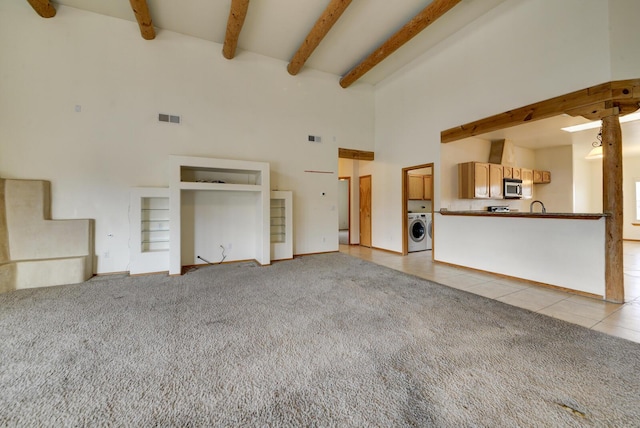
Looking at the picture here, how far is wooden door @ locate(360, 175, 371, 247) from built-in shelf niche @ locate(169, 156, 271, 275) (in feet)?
10.6

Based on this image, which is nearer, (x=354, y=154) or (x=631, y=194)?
(x=354, y=154)

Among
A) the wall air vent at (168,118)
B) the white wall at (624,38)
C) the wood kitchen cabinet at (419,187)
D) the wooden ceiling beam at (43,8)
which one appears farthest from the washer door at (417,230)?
the wooden ceiling beam at (43,8)

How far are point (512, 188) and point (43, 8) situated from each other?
9.29 m

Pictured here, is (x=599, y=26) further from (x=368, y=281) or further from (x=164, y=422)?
(x=164, y=422)

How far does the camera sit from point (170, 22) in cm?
425

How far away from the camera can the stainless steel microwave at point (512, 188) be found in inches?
221

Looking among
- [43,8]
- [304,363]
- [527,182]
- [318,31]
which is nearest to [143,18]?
[43,8]

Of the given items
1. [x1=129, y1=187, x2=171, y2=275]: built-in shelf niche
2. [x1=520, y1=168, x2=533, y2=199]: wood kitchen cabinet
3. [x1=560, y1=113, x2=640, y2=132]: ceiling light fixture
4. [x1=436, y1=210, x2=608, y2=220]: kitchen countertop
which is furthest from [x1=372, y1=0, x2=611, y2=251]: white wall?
[x1=129, y1=187, x2=171, y2=275]: built-in shelf niche

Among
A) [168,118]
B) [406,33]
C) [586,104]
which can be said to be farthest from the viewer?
[168,118]

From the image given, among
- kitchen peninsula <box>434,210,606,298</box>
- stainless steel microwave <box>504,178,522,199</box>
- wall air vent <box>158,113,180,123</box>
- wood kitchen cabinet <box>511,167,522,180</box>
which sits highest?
wall air vent <box>158,113,180,123</box>

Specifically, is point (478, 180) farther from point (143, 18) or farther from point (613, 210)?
point (143, 18)

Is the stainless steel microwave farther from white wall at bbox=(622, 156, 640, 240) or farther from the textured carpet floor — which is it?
white wall at bbox=(622, 156, 640, 240)

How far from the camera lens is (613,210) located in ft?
9.41

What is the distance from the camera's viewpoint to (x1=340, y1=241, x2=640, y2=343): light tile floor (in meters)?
2.38
